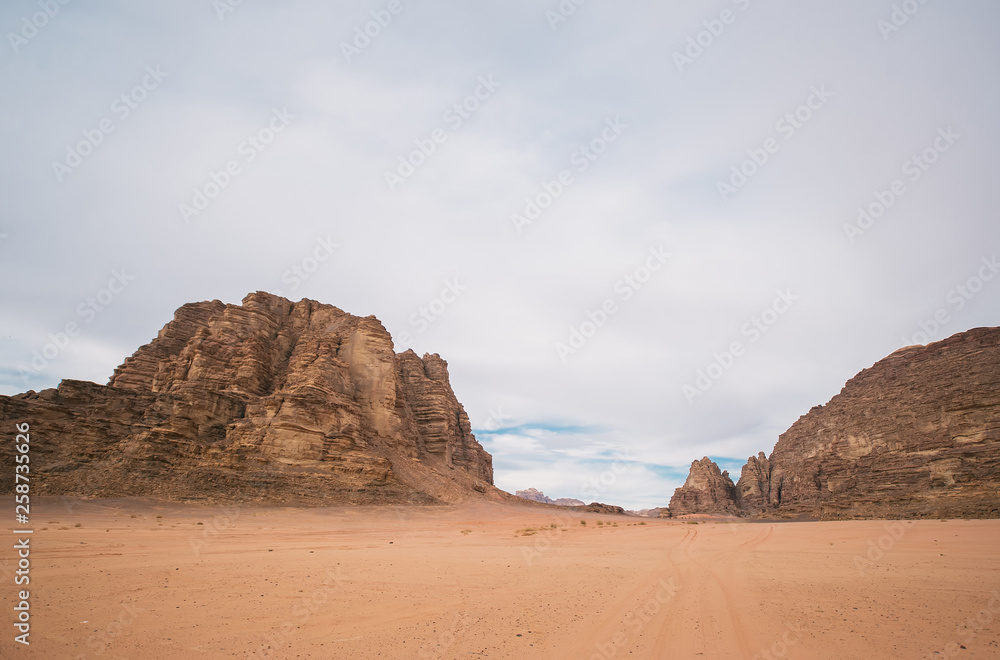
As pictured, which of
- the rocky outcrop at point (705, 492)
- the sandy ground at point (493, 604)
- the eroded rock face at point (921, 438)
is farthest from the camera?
the rocky outcrop at point (705, 492)

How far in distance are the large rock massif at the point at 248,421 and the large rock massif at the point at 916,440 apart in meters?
34.0

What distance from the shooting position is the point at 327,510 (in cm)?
2991

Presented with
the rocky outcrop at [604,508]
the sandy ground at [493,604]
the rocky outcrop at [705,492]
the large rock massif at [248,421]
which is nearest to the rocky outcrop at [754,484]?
the rocky outcrop at [705,492]

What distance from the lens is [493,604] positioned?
6.31m

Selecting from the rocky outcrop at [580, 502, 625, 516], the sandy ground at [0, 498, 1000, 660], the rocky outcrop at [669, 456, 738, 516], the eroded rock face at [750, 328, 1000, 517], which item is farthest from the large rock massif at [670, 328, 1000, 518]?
the rocky outcrop at [669, 456, 738, 516]

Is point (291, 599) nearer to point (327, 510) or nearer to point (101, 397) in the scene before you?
point (327, 510)

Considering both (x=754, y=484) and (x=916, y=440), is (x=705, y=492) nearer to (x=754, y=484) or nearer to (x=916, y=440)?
(x=754, y=484)

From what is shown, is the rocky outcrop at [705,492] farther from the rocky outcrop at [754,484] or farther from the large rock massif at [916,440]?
the large rock massif at [916,440]

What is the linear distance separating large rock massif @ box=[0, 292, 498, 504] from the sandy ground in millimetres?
21146

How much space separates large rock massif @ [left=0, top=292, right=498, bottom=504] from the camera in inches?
1150

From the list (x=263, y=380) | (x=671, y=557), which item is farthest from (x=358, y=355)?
(x=671, y=557)

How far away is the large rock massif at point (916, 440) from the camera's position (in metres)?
32.3

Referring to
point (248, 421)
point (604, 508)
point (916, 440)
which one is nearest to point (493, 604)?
point (248, 421)

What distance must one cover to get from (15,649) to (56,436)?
35.3 m
